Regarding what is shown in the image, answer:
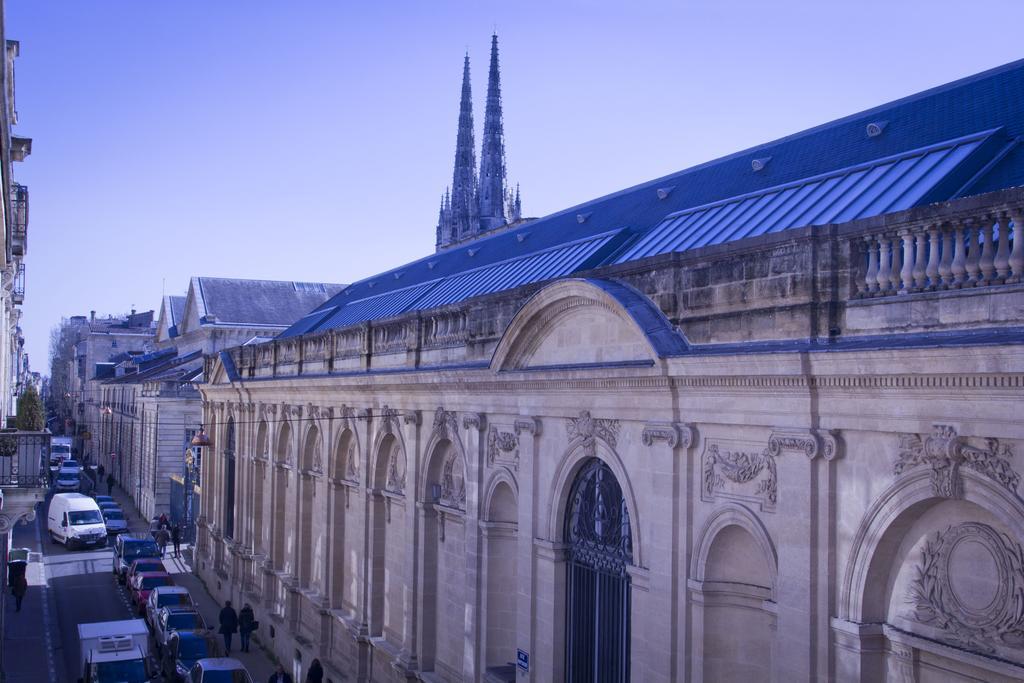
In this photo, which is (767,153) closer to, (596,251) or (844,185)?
(596,251)

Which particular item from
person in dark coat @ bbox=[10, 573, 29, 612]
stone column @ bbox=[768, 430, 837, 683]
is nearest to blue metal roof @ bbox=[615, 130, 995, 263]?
stone column @ bbox=[768, 430, 837, 683]

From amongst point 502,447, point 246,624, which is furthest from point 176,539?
point 502,447

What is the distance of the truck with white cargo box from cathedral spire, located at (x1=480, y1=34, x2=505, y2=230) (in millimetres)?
86444

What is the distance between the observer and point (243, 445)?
1462 inches

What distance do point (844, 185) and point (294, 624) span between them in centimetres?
1996

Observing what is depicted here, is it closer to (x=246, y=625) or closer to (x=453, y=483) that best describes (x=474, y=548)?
(x=453, y=483)

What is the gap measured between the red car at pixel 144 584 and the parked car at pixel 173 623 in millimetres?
4034

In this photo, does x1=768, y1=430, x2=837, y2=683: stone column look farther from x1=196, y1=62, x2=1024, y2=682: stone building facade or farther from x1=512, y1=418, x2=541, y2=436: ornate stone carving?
x1=512, y1=418, x2=541, y2=436: ornate stone carving

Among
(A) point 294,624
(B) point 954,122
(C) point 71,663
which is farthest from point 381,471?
(B) point 954,122

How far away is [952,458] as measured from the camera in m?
9.10

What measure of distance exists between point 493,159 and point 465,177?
6.43m

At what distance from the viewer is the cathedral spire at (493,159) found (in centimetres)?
11100

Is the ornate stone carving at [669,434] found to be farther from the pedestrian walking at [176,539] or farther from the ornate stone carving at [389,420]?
the pedestrian walking at [176,539]

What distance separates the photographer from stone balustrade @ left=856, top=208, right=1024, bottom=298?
29.4ft
